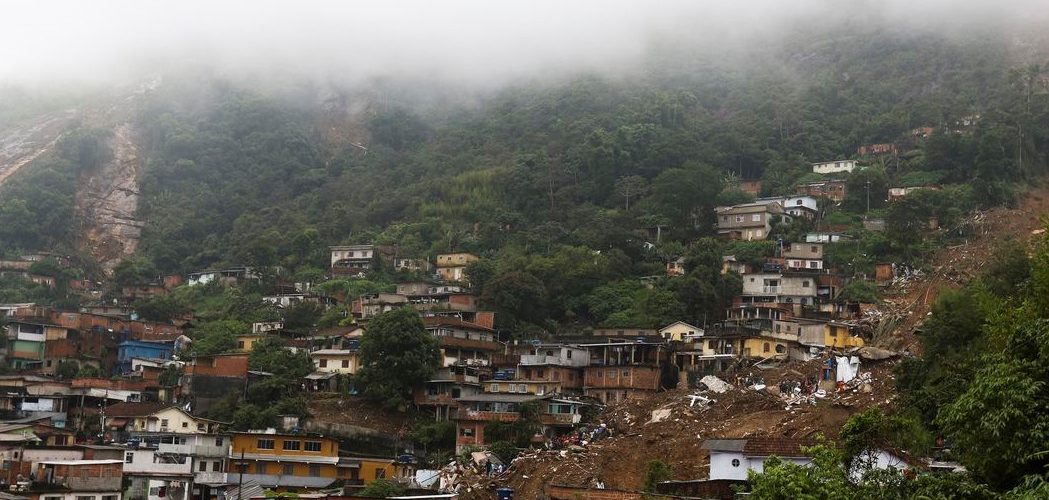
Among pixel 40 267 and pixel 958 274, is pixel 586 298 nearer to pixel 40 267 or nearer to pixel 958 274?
pixel 958 274

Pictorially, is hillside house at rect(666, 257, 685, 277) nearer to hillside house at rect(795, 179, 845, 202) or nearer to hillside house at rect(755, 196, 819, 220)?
hillside house at rect(755, 196, 819, 220)

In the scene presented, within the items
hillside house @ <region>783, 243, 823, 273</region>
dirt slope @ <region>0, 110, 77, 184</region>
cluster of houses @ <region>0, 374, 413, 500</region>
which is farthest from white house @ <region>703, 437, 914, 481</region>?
dirt slope @ <region>0, 110, 77, 184</region>

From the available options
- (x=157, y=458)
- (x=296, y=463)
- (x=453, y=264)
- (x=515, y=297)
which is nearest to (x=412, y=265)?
(x=453, y=264)

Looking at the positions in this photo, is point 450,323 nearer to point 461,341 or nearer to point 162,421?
point 461,341

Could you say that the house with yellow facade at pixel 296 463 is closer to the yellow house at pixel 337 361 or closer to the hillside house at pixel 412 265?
the yellow house at pixel 337 361

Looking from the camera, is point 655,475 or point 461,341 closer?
point 655,475

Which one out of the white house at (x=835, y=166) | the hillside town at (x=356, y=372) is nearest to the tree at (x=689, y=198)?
the hillside town at (x=356, y=372)

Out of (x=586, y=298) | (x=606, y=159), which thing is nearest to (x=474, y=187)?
(x=606, y=159)
